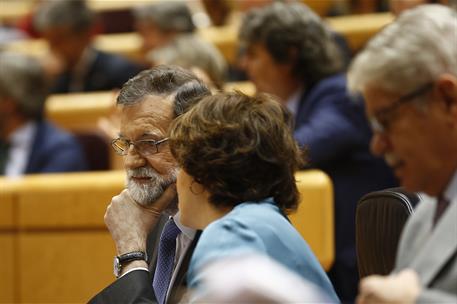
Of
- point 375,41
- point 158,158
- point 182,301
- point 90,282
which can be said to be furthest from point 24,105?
point 375,41

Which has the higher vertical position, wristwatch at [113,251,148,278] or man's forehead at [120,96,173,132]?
man's forehead at [120,96,173,132]

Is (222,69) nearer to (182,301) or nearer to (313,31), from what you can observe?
(313,31)

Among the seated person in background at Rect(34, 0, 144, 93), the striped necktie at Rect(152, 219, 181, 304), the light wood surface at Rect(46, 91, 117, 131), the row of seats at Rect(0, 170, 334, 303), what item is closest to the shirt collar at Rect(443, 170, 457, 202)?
the striped necktie at Rect(152, 219, 181, 304)

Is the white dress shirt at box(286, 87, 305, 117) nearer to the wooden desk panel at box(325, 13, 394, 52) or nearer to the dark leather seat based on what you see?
the dark leather seat

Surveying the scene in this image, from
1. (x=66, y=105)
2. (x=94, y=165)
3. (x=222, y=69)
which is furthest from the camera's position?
(x=66, y=105)

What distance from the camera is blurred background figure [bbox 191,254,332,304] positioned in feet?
5.39

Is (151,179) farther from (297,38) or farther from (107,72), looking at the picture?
(107,72)

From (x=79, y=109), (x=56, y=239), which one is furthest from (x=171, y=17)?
(x=56, y=239)

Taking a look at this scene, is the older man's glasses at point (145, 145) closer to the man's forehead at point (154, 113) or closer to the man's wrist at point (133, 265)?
the man's forehead at point (154, 113)

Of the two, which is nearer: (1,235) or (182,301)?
(182,301)

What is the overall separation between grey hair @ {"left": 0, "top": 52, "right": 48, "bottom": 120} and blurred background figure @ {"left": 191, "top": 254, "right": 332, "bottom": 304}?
3.96 metres

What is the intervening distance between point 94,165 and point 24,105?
47cm

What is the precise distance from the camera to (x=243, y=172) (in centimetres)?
236

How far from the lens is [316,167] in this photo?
447 cm
